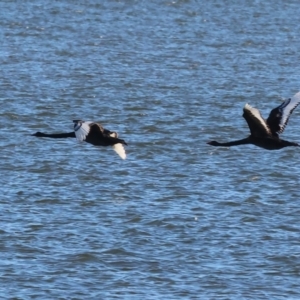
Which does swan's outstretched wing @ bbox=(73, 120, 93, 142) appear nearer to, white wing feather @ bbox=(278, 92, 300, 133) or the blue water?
the blue water

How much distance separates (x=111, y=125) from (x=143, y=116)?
1349 millimetres

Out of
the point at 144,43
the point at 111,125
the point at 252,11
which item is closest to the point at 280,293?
the point at 111,125

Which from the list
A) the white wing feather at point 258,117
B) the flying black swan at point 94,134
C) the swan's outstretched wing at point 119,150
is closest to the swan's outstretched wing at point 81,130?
the flying black swan at point 94,134

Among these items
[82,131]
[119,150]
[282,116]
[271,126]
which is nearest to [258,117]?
[271,126]

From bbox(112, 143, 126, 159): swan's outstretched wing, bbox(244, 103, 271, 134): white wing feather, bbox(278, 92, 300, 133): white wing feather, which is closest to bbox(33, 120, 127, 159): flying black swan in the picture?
bbox(112, 143, 126, 159): swan's outstretched wing

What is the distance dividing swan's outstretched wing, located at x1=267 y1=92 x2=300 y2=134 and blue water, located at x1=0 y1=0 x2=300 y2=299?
2142 millimetres

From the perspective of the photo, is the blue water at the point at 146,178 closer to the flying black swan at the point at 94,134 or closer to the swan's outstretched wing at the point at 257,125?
the flying black swan at the point at 94,134

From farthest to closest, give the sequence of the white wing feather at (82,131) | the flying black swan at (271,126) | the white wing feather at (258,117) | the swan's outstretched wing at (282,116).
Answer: the swan's outstretched wing at (282,116), the flying black swan at (271,126), the white wing feather at (258,117), the white wing feather at (82,131)

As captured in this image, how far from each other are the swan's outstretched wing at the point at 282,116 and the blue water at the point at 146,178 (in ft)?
7.03

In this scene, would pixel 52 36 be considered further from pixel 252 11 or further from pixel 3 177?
pixel 3 177

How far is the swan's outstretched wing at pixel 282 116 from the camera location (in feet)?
56.3

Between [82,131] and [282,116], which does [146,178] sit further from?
[82,131]

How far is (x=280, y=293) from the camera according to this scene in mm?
17438

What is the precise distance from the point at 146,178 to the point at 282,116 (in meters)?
6.81
